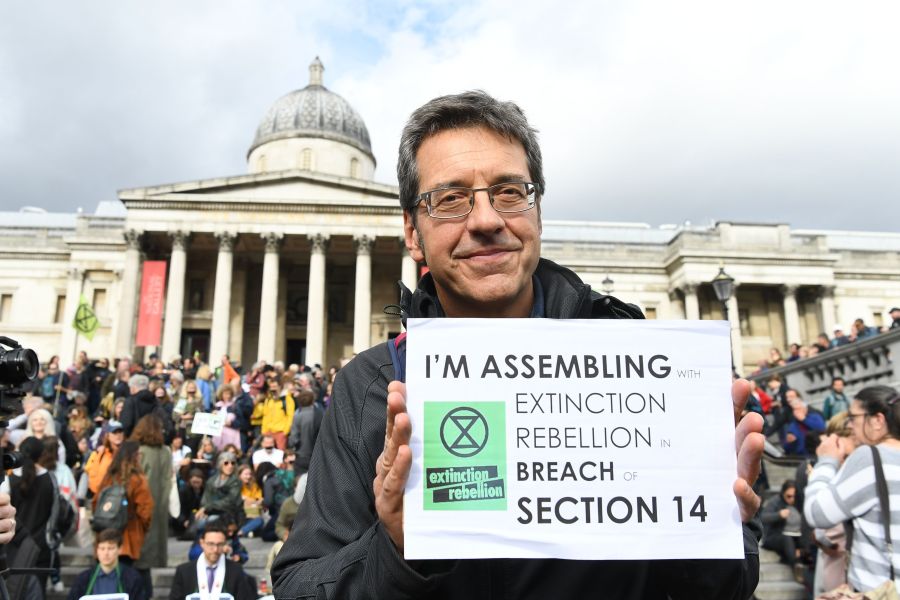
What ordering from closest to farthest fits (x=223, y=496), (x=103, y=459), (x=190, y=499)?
(x=103, y=459) < (x=223, y=496) < (x=190, y=499)

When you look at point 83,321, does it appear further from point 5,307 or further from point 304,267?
point 5,307

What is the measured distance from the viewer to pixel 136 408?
12117 millimetres

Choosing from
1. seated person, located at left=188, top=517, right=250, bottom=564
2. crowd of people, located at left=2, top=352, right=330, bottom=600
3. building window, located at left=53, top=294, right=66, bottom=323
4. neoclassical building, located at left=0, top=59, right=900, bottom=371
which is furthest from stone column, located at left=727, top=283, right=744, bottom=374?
building window, located at left=53, top=294, right=66, bottom=323

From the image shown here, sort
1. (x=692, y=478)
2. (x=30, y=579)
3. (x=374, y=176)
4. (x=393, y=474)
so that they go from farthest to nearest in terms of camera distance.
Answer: (x=374, y=176) → (x=30, y=579) → (x=692, y=478) → (x=393, y=474)

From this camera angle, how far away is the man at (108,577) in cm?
672

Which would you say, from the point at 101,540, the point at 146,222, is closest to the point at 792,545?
the point at 101,540

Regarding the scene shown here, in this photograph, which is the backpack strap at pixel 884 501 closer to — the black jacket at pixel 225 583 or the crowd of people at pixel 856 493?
the crowd of people at pixel 856 493

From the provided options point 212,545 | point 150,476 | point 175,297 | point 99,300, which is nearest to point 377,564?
point 212,545

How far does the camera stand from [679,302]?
4434 centimetres

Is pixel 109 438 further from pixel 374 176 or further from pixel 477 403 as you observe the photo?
pixel 374 176

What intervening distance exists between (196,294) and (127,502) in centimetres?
3540

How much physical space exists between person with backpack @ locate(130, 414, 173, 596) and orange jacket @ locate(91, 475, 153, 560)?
1.16 feet

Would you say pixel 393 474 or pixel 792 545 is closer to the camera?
pixel 393 474

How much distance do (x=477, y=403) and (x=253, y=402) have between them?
14.8m
